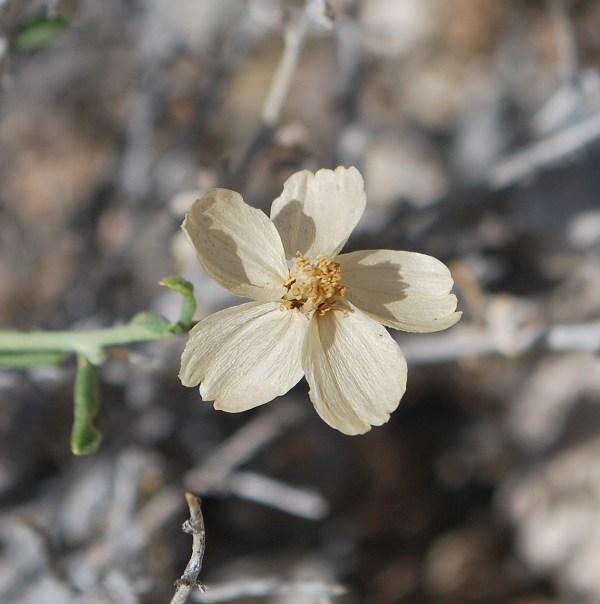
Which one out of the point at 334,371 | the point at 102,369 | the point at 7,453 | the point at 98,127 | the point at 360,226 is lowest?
the point at 334,371

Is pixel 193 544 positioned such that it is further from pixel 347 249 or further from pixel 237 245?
pixel 347 249

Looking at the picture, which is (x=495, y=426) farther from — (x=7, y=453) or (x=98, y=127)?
(x=98, y=127)

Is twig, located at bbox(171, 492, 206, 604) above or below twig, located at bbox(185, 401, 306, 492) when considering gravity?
below

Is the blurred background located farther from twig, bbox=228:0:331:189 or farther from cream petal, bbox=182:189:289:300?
cream petal, bbox=182:189:289:300

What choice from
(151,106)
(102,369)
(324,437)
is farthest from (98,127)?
(324,437)

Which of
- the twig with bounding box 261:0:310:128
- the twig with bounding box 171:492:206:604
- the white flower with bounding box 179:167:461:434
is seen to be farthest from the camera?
the twig with bounding box 261:0:310:128

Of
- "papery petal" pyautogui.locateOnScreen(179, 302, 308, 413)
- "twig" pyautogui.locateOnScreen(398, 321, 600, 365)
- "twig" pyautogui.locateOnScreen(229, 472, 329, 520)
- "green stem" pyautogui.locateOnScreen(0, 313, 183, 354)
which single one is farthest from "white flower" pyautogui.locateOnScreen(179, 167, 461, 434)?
"twig" pyautogui.locateOnScreen(229, 472, 329, 520)

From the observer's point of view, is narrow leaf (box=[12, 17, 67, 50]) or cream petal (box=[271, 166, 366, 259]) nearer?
cream petal (box=[271, 166, 366, 259])

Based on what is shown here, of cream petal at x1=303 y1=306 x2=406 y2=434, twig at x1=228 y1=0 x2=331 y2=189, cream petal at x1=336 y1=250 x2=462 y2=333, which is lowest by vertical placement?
cream petal at x1=303 y1=306 x2=406 y2=434
